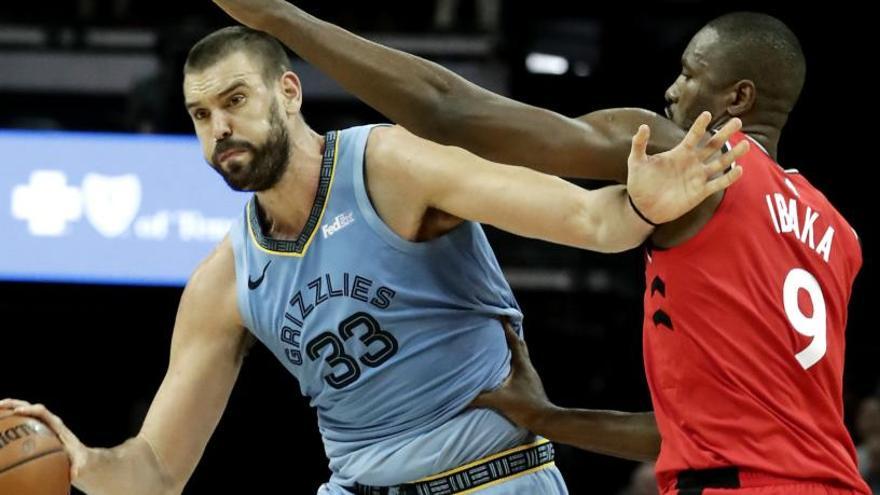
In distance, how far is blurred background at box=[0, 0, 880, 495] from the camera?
864cm

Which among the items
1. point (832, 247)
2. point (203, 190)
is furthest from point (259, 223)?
point (203, 190)

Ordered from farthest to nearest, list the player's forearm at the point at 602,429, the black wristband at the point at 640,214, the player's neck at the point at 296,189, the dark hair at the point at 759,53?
the player's neck at the point at 296,189 → the player's forearm at the point at 602,429 → the dark hair at the point at 759,53 → the black wristband at the point at 640,214

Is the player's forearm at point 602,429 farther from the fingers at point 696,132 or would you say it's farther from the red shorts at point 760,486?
the fingers at point 696,132

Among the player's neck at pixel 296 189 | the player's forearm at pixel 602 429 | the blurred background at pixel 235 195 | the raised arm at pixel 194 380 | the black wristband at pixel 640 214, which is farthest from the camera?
the blurred background at pixel 235 195

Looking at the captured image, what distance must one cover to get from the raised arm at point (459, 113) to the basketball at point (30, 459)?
49.5 inches

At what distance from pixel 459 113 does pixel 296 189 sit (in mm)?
963

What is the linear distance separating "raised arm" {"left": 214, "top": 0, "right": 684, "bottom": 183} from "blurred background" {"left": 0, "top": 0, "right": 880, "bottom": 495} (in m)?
5.22

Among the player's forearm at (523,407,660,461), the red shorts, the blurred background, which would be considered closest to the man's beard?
the player's forearm at (523,407,660,461)

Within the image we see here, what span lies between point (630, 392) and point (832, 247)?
576cm

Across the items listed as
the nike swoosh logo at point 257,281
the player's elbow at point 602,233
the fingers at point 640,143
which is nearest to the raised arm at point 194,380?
the nike swoosh logo at point 257,281

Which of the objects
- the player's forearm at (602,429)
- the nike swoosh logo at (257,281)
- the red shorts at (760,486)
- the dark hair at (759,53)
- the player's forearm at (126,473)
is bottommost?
the player's forearm at (126,473)

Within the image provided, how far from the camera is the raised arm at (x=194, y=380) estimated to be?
441 cm

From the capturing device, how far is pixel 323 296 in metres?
4.11

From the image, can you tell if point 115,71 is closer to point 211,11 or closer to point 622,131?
point 211,11
